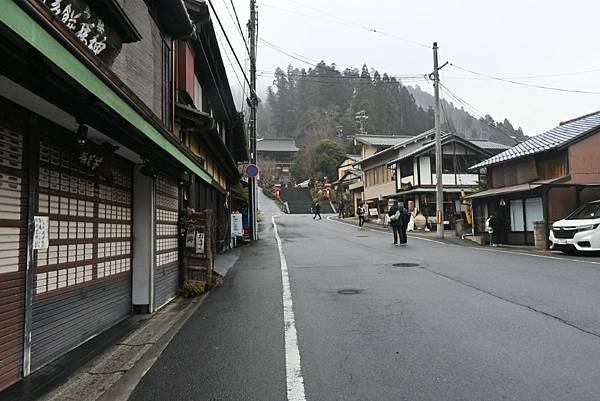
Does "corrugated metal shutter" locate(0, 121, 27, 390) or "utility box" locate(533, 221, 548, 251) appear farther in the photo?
"utility box" locate(533, 221, 548, 251)

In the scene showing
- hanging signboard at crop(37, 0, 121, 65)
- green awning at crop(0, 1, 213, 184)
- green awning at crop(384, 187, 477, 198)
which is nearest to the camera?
green awning at crop(0, 1, 213, 184)

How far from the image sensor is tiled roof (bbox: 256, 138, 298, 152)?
83.7 metres

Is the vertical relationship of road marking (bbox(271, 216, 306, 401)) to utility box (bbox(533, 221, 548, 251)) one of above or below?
below

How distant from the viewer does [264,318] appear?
6430 millimetres

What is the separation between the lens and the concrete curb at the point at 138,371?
3844 millimetres

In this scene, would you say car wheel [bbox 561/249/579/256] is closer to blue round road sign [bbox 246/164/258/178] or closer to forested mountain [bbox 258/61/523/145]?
blue round road sign [bbox 246/164/258/178]

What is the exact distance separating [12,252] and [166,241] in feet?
13.6

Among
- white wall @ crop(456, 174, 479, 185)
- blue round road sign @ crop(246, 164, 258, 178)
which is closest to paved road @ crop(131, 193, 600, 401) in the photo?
blue round road sign @ crop(246, 164, 258, 178)

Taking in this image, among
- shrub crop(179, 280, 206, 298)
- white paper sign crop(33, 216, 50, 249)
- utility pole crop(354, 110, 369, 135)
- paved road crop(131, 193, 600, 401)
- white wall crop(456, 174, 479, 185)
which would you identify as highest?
utility pole crop(354, 110, 369, 135)

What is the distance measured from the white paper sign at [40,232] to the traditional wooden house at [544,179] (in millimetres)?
16947

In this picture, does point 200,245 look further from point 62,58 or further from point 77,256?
point 62,58

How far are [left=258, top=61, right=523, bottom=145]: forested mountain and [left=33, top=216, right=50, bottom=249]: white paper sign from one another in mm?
76954

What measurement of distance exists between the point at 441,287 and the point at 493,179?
651 inches

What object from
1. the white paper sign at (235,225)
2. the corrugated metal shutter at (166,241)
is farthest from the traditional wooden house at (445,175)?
the corrugated metal shutter at (166,241)
